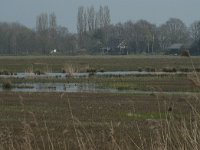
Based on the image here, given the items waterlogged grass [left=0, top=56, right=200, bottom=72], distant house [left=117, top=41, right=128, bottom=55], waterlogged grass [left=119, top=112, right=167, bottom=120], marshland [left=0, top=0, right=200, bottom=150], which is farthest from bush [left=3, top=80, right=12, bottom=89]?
distant house [left=117, top=41, right=128, bottom=55]

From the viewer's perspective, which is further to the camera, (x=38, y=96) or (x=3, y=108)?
(x=38, y=96)

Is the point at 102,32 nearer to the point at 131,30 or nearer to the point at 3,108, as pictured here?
the point at 131,30

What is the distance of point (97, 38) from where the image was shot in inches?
7165

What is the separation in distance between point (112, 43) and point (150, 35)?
15922 mm

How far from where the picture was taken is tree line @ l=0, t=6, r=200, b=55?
174250 millimetres

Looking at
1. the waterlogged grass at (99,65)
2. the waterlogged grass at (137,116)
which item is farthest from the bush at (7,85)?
the waterlogged grass at (137,116)

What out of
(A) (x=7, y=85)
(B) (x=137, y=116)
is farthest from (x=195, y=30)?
(B) (x=137, y=116)

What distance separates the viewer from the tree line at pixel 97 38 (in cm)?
17425

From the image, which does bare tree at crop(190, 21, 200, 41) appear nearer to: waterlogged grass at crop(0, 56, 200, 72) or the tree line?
the tree line

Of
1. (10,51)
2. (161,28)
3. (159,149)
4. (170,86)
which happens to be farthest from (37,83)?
(10,51)

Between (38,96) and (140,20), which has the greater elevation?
(140,20)

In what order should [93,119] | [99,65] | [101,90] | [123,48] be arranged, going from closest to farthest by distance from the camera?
[93,119] < [101,90] < [99,65] < [123,48]

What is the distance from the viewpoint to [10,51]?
19600 centimetres

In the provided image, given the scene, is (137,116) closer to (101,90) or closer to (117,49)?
(101,90)
